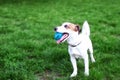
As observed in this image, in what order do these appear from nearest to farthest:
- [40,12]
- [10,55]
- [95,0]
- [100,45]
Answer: [10,55], [100,45], [40,12], [95,0]

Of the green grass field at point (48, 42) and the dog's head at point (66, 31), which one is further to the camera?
the green grass field at point (48, 42)

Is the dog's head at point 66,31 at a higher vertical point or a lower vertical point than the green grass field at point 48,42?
higher

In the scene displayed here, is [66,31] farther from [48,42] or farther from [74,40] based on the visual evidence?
[48,42]

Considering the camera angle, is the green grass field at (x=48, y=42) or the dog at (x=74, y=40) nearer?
the dog at (x=74, y=40)

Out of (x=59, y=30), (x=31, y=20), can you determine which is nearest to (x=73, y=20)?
(x=31, y=20)

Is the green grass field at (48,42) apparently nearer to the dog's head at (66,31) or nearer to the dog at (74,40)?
the dog at (74,40)

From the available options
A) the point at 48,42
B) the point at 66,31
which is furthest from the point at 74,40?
the point at 48,42

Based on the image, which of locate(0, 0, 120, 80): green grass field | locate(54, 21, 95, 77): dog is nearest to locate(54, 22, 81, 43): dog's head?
locate(54, 21, 95, 77): dog

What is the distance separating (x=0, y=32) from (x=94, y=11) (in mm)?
4199

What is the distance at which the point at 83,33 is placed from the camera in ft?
15.4

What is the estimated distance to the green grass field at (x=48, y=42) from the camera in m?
4.79

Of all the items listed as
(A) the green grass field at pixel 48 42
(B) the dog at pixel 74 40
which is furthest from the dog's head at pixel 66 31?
(A) the green grass field at pixel 48 42

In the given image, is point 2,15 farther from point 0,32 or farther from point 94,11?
point 94,11

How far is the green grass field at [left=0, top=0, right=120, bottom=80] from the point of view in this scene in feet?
15.7
